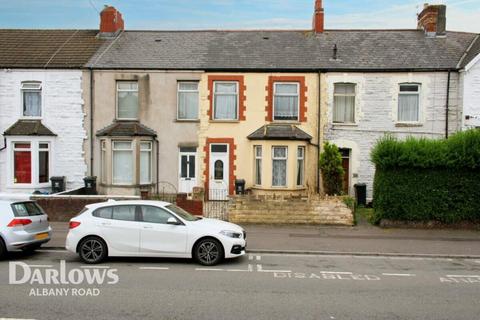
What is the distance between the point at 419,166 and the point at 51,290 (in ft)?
42.7

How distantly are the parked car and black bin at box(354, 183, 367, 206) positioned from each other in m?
14.1

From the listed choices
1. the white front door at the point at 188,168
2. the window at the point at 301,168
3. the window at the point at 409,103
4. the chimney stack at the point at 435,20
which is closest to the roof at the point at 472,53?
the chimney stack at the point at 435,20

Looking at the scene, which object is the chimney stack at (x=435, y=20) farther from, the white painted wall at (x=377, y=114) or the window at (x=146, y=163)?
the window at (x=146, y=163)

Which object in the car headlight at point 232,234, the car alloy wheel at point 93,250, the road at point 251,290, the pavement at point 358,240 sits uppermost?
the car headlight at point 232,234

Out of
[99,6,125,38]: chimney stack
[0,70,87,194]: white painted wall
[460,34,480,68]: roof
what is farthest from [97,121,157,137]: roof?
[460,34,480,68]: roof

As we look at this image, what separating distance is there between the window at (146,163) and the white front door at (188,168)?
57.4 inches

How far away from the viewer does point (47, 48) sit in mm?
24391

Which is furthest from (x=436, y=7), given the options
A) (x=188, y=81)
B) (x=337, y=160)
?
(x=188, y=81)

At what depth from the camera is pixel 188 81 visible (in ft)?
75.9

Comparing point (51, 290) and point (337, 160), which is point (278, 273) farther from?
point (337, 160)

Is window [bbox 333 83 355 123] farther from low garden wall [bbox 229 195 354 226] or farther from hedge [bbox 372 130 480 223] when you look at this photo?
low garden wall [bbox 229 195 354 226]

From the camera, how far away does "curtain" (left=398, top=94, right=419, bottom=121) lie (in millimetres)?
22609

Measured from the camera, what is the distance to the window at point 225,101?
23141 mm

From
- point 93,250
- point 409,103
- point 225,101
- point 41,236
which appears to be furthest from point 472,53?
point 41,236
